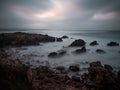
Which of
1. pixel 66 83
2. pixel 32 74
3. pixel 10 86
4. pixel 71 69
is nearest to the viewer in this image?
pixel 10 86

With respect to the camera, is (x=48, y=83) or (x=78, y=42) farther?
(x=78, y=42)

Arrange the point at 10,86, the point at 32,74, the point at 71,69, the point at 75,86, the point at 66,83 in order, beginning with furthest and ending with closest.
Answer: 1. the point at 71,69
2. the point at 32,74
3. the point at 66,83
4. the point at 75,86
5. the point at 10,86

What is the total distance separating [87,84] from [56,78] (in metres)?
2.89

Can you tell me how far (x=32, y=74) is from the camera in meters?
12.0

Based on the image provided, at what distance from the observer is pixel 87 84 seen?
10.5 m

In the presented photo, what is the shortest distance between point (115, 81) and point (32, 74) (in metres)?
6.74

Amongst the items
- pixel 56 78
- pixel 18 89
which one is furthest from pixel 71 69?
pixel 18 89

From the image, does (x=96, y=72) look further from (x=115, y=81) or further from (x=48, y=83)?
(x=48, y=83)

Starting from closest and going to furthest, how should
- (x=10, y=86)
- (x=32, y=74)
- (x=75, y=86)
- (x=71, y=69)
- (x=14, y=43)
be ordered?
(x=10, y=86)
(x=75, y=86)
(x=32, y=74)
(x=71, y=69)
(x=14, y=43)

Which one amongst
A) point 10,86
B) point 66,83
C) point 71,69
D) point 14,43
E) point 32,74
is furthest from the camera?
point 14,43

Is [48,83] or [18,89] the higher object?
[18,89]

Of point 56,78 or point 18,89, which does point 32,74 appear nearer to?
point 56,78

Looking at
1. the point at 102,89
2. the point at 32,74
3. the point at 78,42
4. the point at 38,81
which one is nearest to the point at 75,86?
the point at 102,89

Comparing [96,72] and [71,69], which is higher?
[96,72]
